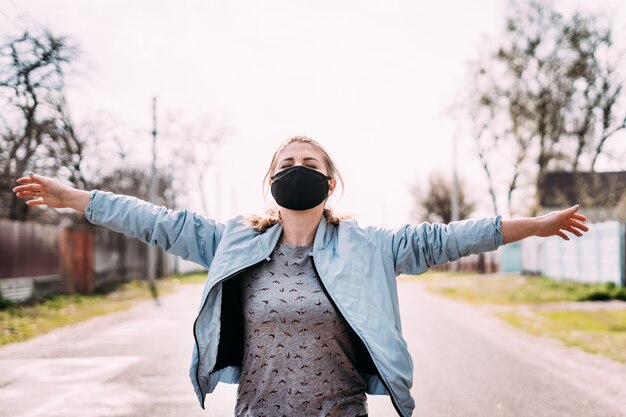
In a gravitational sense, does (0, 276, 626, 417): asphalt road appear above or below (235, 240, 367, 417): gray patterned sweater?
below

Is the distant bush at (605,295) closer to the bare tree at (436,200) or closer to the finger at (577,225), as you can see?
the finger at (577,225)

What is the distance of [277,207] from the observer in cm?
329

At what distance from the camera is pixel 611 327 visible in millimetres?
13641

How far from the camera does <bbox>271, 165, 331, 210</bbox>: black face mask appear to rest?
3.07m

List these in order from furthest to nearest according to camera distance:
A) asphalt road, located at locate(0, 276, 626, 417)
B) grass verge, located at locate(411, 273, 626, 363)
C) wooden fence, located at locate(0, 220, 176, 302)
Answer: wooden fence, located at locate(0, 220, 176, 302) → grass verge, located at locate(411, 273, 626, 363) → asphalt road, located at locate(0, 276, 626, 417)

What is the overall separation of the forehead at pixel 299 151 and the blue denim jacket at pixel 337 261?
0.32m

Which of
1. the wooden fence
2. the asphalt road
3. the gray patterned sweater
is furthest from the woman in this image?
the wooden fence

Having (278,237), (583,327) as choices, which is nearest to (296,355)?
(278,237)

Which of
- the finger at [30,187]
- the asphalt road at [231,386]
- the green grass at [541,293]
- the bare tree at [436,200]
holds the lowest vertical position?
the green grass at [541,293]

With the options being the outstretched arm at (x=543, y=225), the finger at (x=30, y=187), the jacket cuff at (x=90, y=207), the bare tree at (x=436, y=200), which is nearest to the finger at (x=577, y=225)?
the outstretched arm at (x=543, y=225)

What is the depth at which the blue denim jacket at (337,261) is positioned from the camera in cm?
278

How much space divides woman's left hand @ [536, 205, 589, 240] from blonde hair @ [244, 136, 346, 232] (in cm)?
84

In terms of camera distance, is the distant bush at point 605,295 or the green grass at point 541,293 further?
the green grass at point 541,293

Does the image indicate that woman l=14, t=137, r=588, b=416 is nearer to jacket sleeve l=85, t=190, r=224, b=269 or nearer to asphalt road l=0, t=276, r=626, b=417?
jacket sleeve l=85, t=190, r=224, b=269
